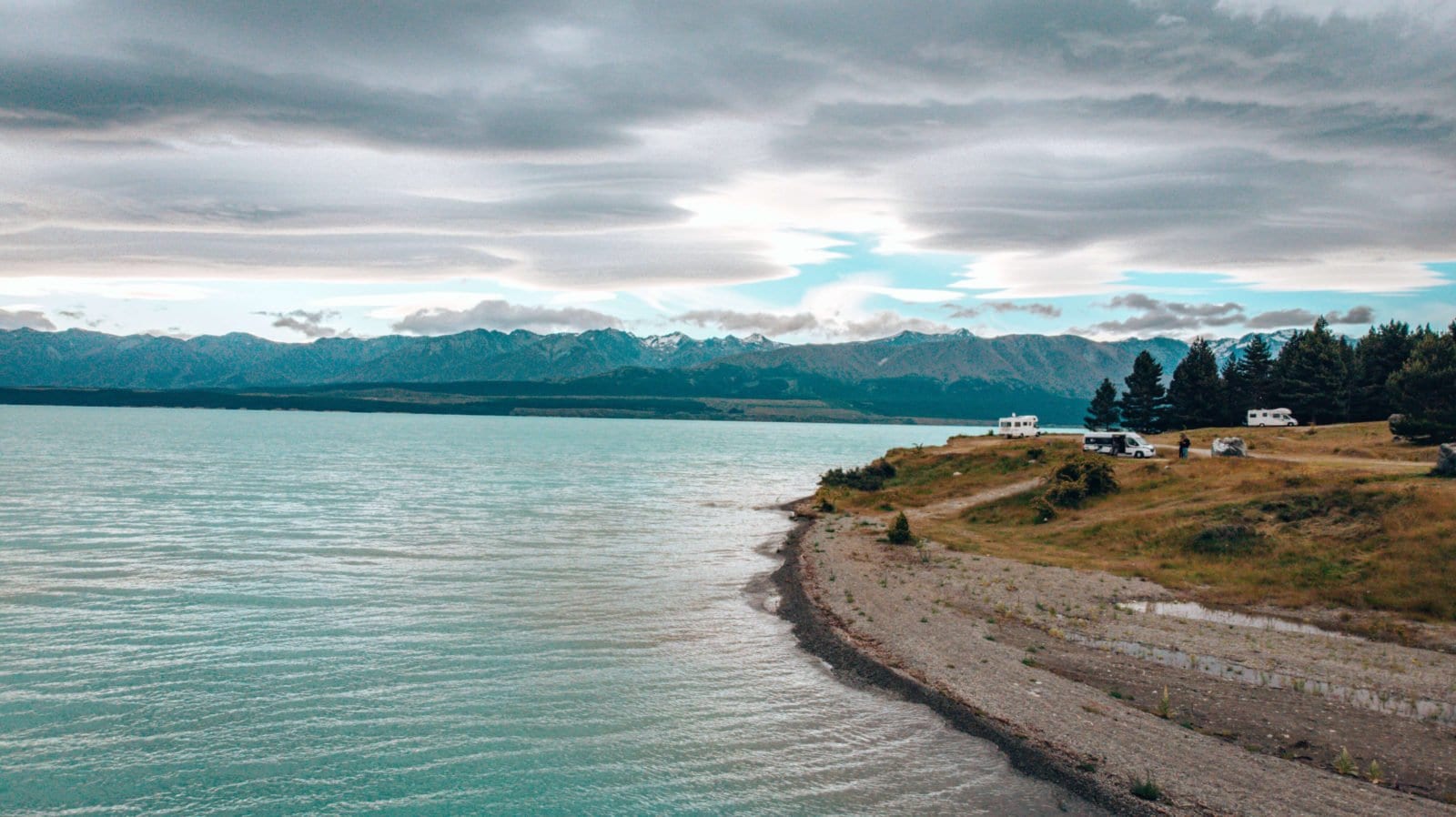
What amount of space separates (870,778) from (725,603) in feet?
72.0

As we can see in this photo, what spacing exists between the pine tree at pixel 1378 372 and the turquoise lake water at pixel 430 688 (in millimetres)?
96952

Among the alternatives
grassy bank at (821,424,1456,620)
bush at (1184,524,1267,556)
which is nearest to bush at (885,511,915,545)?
grassy bank at (821,424,1456,620)

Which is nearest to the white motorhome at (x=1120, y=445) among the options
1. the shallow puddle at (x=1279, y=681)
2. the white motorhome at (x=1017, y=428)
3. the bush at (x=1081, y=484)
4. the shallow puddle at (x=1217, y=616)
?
the bush at (x=1081, y=484)

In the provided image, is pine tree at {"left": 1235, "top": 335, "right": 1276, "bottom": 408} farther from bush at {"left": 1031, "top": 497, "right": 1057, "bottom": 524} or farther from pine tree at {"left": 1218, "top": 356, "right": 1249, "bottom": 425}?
bush at {"left": 1031, "top": 497, "right": 1057, "bottom": 524}

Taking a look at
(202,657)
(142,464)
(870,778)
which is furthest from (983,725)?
(142,464)

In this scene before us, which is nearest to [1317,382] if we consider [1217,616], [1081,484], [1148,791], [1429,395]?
[1429,395]

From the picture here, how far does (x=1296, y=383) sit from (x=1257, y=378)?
1324 centimetres

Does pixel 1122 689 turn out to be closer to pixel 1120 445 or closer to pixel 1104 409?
pixel 1120 445

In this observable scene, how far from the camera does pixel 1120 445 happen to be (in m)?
84.6

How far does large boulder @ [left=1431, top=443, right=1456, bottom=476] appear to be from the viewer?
5016 centimetres

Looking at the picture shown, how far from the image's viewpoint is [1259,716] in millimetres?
25734

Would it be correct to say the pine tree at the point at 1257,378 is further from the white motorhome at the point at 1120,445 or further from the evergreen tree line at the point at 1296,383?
the white motorhome at the point at 1120,445

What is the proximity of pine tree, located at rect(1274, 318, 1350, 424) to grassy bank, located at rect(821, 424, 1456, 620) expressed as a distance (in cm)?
4057

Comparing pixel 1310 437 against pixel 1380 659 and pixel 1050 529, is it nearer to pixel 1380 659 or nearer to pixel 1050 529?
pixel 1050 529
